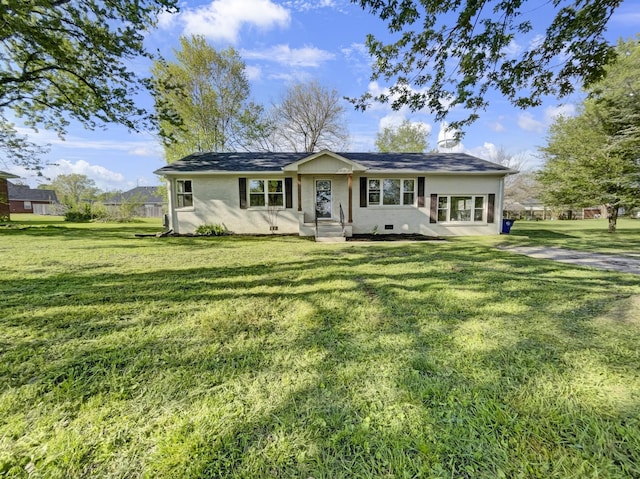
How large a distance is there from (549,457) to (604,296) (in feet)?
13.3

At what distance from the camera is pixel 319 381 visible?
2270 mm

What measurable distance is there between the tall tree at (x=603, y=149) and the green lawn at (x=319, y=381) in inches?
480

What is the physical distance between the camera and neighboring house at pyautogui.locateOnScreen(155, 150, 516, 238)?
12.8 m

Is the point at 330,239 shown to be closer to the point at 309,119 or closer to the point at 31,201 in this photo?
the point at 309,119

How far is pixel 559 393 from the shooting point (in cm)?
211

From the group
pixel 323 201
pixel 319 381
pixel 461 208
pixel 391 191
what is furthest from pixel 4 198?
pixel 461 208

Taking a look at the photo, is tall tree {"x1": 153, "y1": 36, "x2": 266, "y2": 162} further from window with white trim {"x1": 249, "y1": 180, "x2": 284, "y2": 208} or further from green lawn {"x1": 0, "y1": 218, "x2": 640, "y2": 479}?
green lawn {"x1": 0, "y1": 218, "x2": 640, "y2": 479}

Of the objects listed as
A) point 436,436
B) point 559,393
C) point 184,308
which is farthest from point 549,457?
point 184,308

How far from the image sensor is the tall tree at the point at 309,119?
25.4m

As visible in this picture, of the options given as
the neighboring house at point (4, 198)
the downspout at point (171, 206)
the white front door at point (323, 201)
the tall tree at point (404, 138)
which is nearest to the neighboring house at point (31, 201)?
the neighboring house at point (4, 198)

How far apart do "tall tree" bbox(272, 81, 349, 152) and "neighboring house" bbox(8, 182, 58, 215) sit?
148 feet

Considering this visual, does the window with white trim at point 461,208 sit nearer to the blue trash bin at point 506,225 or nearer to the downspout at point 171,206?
the blue trash bin at point 506,225

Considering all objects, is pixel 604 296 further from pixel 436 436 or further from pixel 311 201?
pixel 311 201

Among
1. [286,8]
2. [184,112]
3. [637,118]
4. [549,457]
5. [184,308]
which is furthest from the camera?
[184,112]
